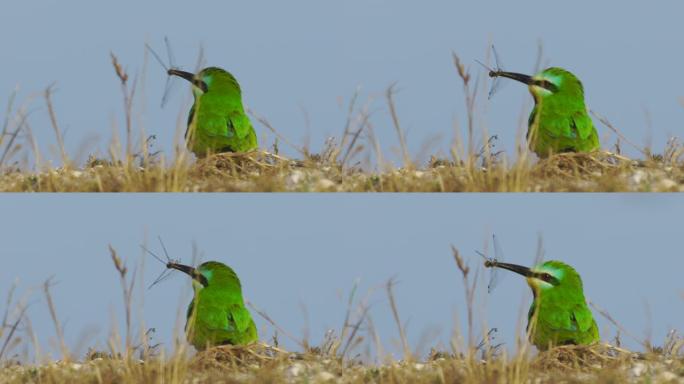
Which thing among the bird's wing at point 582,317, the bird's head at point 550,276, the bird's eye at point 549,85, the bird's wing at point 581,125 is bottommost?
the bird's wing at point 582,317

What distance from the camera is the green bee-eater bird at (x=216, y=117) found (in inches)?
372

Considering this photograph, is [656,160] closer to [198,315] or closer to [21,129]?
[198,315]

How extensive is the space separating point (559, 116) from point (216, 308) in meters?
2.55

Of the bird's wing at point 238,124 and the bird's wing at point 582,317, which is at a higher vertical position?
the bird's wing at point 238,124

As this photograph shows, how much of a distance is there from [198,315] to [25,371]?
1173 millimetres

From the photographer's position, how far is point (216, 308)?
30.4 ft

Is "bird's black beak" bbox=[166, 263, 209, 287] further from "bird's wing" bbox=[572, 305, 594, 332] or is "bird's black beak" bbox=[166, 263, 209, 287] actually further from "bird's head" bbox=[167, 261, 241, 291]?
"bird's wing" bbox=[572, 305, 594, 332]

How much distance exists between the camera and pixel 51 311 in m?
8.91

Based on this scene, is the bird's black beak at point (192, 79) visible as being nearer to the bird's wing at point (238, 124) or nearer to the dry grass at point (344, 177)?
the bird's wing at point (238, 124)

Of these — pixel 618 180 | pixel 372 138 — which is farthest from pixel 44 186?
pixel 618 180

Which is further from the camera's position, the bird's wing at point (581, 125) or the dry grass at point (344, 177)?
the bird's wing at point (581, 125)

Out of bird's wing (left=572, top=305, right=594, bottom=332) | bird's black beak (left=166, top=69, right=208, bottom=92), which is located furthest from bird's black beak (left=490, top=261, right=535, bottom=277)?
bird's black beak (left=166, top=69, right=208, bottom=92)

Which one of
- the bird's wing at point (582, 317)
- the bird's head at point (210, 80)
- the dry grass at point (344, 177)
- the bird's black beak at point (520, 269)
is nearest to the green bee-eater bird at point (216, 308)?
the dry grass at point (344, 177)

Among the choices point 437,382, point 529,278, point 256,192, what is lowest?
point 437,382
